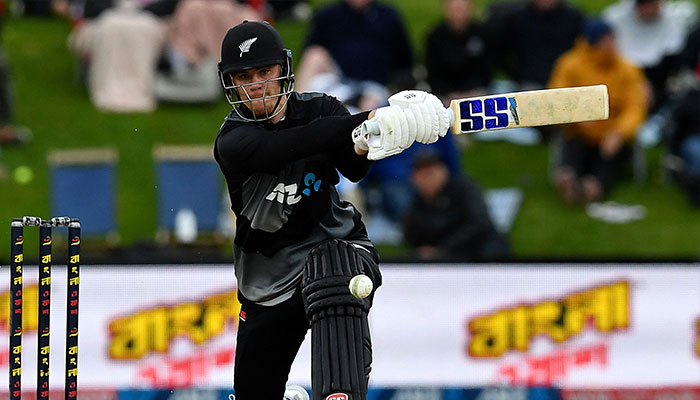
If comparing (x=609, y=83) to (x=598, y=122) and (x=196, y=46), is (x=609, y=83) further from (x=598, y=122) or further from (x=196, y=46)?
(x=196, y=46)

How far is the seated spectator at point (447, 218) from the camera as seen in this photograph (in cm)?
900

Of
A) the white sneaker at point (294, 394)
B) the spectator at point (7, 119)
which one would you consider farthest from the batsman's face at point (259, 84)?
the spectator at point (7, 119)

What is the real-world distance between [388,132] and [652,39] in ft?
23.7

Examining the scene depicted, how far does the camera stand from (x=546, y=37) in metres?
11.0

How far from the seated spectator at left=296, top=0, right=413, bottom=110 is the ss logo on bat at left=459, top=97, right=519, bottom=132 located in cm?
580

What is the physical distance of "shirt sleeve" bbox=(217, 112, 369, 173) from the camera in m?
4.62

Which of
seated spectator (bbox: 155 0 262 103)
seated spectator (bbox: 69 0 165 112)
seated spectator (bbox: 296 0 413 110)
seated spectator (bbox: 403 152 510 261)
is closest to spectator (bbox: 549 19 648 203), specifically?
seated spectator (bbox: 296 0 413 110)

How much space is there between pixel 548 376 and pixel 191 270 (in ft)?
7.79

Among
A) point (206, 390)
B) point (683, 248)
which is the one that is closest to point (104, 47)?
point (206, 390)

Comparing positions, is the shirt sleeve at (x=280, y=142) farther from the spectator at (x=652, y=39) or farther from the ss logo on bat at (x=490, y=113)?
the spectator at (x=652, y=39)

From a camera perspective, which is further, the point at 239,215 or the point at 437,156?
the point at 437,156

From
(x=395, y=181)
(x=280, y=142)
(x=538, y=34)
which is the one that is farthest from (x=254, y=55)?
(x=538, y=34)

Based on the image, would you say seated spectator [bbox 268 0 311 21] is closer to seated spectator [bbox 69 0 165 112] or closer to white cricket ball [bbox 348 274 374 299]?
seated spectator [bbox 69 0 165 112]

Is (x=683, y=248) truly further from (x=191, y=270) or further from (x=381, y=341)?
(x=191, y=270)
